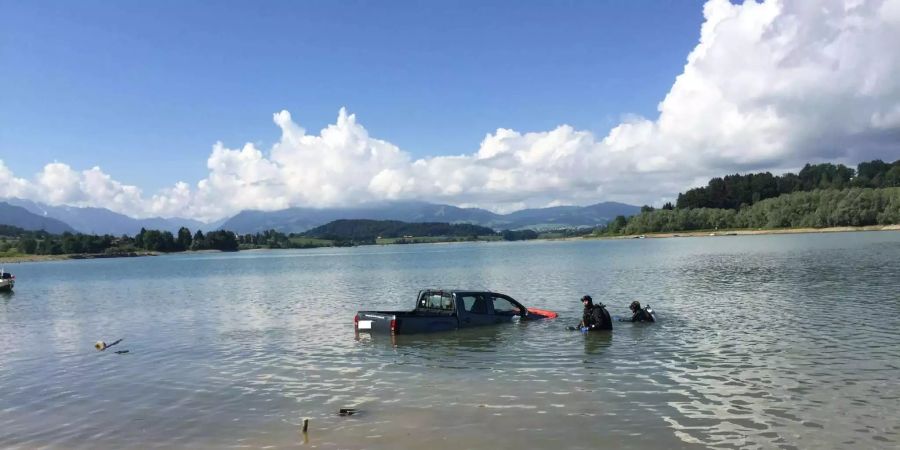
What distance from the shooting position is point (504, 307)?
101 feet

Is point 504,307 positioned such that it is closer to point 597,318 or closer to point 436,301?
point 436,301

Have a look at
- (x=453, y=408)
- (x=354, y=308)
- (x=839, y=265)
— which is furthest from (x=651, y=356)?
(x=839, y=265)

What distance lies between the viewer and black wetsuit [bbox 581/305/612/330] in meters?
26.2

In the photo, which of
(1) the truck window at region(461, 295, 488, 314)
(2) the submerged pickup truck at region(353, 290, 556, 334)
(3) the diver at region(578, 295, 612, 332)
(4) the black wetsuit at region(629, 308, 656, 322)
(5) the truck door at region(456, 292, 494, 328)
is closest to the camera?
(3) the diver at region(578, 295, 612, 332)

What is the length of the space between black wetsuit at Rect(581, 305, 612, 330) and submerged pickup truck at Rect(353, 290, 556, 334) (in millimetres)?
4568

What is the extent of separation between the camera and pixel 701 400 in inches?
597

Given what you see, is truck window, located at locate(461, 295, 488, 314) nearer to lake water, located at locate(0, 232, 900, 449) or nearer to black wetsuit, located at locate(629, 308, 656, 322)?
lake water, located at locate(0, 232, 900, 449)

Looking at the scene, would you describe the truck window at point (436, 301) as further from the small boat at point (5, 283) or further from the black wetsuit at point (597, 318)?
the small boat at point (5, 283)

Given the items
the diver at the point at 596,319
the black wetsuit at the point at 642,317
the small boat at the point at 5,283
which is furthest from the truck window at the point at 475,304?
the small boat at the point at 5,283

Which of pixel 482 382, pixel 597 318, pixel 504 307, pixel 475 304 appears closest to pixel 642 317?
pixel 597 318

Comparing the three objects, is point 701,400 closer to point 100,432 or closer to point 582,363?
point 582,363

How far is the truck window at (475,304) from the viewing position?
95.4 feet

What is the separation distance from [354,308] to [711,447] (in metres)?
32.2

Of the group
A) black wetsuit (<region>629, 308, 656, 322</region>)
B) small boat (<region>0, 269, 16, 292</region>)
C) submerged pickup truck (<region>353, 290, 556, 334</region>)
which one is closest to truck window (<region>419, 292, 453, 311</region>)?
submerged pickup truck (<region>353, 290, 556, 334</region>)
